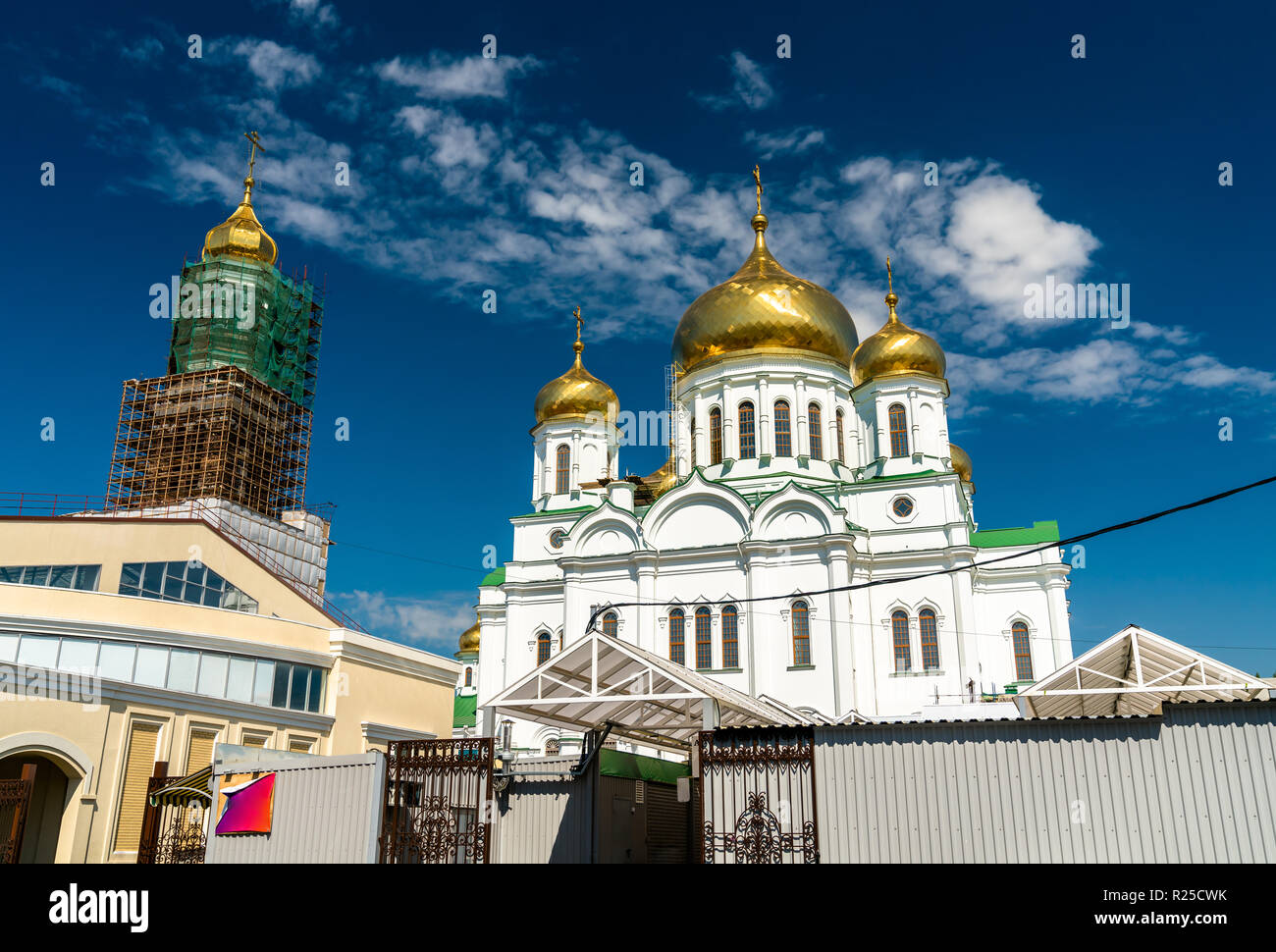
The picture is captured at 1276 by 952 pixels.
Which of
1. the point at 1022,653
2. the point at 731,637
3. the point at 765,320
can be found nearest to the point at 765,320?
the point at 765,320

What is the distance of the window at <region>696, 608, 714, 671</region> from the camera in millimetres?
27984

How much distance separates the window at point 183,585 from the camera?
60.3 ft

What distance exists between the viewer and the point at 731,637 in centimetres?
2798

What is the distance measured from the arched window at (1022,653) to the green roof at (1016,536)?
269cm

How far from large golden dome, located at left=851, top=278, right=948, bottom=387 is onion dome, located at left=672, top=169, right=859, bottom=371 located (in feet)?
2.08

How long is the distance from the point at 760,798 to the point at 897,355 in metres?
25.6

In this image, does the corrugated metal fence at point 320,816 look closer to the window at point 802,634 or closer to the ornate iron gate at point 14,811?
the ornate iron gate at point 14,811

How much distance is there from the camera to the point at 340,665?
20109mm

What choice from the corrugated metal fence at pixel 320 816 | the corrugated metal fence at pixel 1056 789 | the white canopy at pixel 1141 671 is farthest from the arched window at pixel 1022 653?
the corrugated metal fence at pixel 320 816

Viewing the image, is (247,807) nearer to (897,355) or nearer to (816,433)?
(816,433)

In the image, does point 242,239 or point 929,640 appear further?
point 242,239
